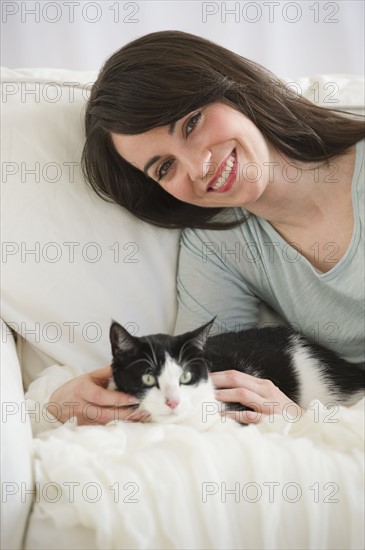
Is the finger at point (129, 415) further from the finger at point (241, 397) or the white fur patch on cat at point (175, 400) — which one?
the finger at point (241, 397)

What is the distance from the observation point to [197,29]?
1907 millimetres

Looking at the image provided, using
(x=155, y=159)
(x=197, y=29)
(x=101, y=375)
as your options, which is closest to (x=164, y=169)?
(x=155, y=159)

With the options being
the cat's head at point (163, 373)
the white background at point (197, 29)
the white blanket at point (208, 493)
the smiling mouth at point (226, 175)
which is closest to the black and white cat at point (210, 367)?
the cat's head at point (163, 373)

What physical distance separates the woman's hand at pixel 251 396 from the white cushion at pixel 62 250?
274 mm

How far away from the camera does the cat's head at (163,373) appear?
109 cm

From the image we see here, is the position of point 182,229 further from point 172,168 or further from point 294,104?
point 294,104

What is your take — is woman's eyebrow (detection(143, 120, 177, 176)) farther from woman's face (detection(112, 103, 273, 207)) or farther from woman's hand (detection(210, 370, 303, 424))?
woman's hand (detection(210, 370, 303, 424))

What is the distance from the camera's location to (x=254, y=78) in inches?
52.1

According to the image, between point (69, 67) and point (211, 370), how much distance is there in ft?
3.52

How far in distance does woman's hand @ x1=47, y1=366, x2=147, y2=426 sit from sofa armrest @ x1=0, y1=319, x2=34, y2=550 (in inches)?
5.4

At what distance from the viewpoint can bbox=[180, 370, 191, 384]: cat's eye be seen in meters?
1.11

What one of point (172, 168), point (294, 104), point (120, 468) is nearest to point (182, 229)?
point (172, 168)

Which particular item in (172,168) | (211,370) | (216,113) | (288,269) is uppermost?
(216,113)

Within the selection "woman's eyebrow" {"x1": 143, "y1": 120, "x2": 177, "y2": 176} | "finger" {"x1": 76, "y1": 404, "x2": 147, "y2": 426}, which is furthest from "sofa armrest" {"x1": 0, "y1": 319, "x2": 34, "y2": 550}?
"woman's eyebrow" {"x1": 143, "y1": 120, "x2": 177, "y2": 176}
